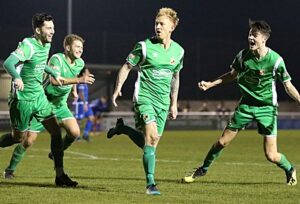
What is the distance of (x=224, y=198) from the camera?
10.0m

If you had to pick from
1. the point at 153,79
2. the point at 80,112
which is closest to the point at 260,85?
the point at 153,79

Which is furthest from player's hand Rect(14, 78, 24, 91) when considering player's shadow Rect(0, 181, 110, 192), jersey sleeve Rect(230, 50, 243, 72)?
jersey sleeve Rect(230, 50, 243, 72)

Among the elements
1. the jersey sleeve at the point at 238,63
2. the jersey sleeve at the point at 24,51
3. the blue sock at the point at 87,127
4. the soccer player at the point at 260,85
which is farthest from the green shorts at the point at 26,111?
the blue sock at the point at 87,127

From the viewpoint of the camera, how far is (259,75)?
11.3 metres

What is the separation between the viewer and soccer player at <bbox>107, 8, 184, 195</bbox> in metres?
10.3

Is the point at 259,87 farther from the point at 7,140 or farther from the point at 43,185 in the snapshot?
the point at 7,140

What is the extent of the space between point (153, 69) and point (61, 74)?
8.41 ft

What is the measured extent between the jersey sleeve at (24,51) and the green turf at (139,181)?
180 cm

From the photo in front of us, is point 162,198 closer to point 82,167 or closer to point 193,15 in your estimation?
point 82,167

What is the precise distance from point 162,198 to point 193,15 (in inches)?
1710

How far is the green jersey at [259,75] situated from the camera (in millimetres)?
11234

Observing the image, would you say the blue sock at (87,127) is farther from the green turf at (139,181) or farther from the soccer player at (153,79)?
the soccer player at (153,79)

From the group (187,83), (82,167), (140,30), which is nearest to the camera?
(82,167)

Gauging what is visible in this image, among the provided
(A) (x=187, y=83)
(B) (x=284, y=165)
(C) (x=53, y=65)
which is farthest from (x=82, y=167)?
(A) (x=187, y=83)
